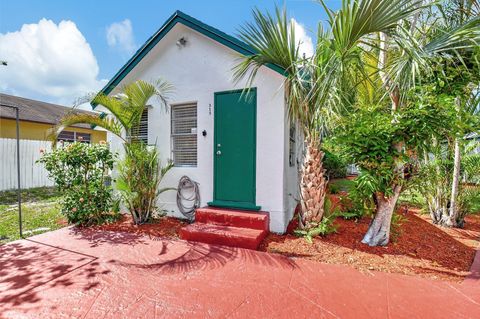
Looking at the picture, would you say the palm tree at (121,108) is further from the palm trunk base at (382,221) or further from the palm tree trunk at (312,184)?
the palm trunk base at (382,221)

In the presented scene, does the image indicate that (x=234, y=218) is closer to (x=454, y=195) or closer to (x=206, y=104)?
(x=206, y=104)

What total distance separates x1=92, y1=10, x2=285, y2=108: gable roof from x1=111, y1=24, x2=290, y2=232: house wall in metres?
0.15

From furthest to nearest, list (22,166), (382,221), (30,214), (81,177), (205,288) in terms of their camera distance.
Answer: (22,166), (30,214), (81,177), (382,221), (205,288)

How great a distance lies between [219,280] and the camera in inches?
122

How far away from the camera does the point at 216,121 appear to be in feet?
18.1

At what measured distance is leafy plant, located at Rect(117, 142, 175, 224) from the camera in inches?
212

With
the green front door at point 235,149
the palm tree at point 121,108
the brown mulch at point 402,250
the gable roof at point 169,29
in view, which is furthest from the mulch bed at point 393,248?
the gable roof at point 169,29

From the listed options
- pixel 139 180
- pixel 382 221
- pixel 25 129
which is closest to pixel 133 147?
pixel 139 180

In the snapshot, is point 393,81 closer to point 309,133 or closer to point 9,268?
point 309,133

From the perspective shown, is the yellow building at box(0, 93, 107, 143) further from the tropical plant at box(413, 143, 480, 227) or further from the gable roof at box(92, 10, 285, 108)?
the tropical plant at box(413, 143, 480, 227)

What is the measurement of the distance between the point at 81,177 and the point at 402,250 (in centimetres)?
703

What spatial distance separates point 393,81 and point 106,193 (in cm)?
663


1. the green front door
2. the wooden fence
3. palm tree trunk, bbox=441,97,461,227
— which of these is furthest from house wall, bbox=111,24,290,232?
the wooden fence

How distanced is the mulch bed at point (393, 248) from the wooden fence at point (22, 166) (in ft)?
26.1
